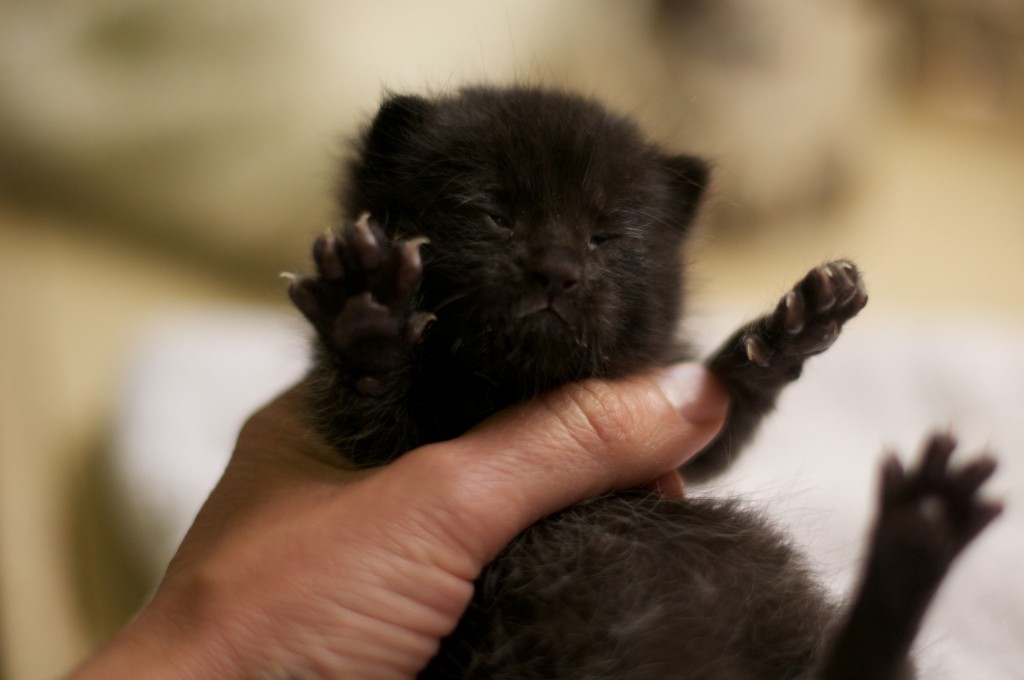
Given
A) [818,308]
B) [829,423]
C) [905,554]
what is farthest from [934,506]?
[829,423]

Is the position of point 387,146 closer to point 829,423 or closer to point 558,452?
point 558,452

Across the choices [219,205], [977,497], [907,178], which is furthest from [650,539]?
[907,178]

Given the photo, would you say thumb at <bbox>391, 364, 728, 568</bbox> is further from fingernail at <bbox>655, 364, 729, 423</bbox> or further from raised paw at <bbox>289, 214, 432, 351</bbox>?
raised paw at <bbox>289, 214, 432, 351</bbox>

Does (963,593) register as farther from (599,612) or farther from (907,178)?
(907,178)

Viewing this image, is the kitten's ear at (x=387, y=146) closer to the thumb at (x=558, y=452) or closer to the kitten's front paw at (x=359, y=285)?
the kitten's front paw at (x=359, y=285)

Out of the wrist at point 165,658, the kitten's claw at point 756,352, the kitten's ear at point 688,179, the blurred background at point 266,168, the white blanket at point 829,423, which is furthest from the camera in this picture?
the blurred background at point 266,168

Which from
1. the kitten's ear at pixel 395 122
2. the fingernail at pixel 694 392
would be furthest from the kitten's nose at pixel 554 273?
the kitten's ear at pixel 395 122

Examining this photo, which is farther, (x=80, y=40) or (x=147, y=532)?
(x=80, y=40)
